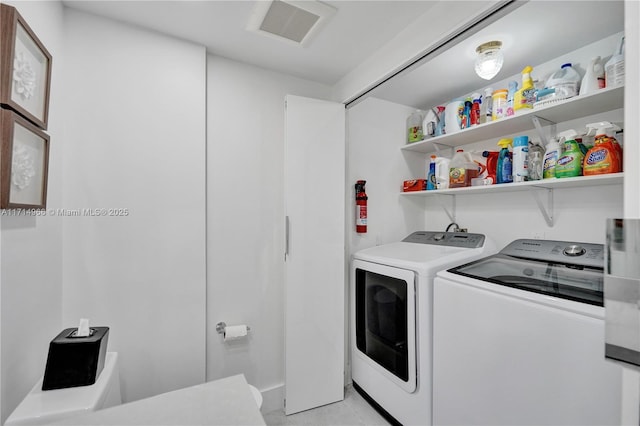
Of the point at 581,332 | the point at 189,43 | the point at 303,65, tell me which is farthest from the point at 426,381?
the point at 189,43

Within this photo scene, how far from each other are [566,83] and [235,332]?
2.46 m

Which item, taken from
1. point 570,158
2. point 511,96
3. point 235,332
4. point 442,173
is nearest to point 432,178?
point 442,173

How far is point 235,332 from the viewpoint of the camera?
1.85 m

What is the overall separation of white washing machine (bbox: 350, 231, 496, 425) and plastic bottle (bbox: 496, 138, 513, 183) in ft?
1.40

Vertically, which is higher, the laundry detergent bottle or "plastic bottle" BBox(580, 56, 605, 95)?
"plastic bottle" BBox(580, 56, 605, 95)

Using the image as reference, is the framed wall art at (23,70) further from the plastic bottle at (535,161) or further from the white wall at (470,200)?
the plastic bottle at (535,161)

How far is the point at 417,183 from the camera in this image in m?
2.43

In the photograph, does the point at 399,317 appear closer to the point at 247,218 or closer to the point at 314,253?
the point at 314,253

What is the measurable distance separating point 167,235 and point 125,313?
1.57ft

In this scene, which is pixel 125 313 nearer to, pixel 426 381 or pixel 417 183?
pixel 426 381

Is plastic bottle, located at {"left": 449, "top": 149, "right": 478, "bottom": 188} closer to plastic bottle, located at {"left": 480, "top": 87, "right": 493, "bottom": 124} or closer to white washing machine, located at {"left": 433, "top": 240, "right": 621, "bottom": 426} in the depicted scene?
plastic bottle, located at {"left": 480, "top": 87, "right": 493, "bottom": 124}

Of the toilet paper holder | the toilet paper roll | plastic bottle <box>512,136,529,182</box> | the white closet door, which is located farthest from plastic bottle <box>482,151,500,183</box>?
the toilet paper holder

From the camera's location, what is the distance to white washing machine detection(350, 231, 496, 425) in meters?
1.67

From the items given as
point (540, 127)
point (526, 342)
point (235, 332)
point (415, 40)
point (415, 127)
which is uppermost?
point (415, 40)
